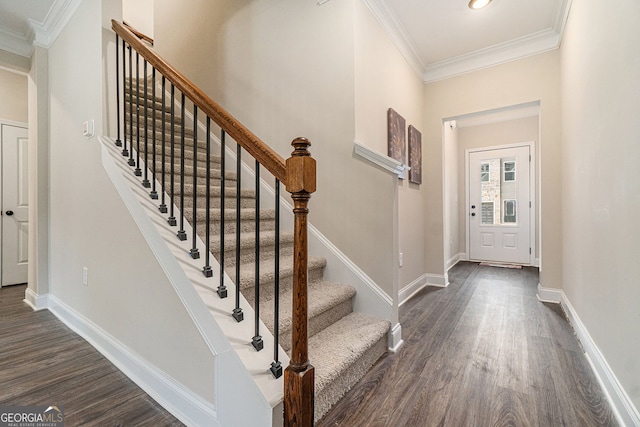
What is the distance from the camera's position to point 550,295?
9.31 feet

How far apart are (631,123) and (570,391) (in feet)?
4.32

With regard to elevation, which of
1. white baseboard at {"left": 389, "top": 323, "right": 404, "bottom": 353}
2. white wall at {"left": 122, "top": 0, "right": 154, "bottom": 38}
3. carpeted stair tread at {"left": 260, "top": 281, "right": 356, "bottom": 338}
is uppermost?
white wall at {"left": 122, "top": 0, "right": 154, "bottom": 38}

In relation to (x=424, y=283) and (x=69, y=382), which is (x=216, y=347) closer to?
(x=69, y=382)

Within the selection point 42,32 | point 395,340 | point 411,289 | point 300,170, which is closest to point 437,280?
point 411,289

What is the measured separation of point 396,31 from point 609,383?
9.72 ft

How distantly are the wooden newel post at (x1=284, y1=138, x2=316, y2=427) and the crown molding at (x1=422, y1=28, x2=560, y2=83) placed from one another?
3146 mm

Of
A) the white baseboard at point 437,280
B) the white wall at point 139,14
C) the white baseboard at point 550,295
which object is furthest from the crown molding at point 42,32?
the white baseboard at point 550,295

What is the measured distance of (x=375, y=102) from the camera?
93.9 inches

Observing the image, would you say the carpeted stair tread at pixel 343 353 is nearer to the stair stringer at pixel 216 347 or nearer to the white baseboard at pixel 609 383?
the stair stringer at pixel 216 347

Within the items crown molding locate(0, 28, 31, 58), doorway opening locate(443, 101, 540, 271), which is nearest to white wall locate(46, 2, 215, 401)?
crown molding locate(0, 28, 31, 58)

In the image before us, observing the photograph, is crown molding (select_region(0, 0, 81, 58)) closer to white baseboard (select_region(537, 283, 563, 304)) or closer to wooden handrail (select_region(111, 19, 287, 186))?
wooden handrail (select_region(111, 19, 287, 186))

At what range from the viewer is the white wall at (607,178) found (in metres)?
1.20

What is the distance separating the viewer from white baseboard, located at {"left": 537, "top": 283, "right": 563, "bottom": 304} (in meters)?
2.79

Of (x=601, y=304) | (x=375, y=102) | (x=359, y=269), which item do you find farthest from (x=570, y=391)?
(x=375, y=102)
